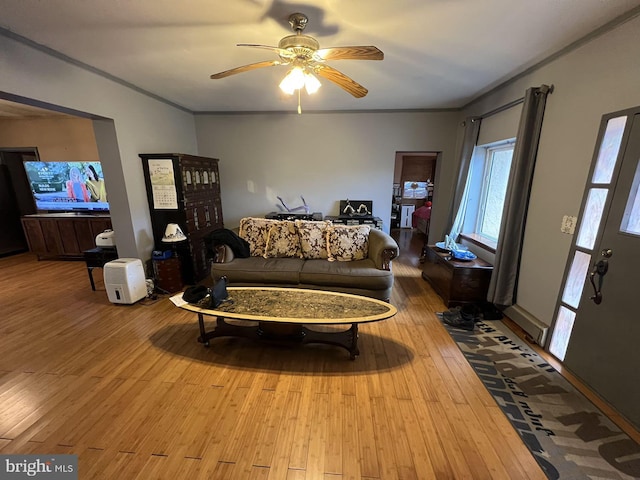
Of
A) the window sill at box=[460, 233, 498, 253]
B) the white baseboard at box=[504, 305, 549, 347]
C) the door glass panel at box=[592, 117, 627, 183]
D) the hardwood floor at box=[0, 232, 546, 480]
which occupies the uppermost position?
the door glass panel at box=[592, 117, 627, 183]

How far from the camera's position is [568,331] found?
2047mm

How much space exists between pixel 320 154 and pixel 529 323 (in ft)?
12.3

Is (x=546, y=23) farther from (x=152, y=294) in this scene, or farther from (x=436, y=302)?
(x=152, y=294)

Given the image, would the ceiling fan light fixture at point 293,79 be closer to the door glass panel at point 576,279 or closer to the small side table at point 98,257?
the door glass panel at point 576,279

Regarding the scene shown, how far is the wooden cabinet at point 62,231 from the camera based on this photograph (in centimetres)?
436

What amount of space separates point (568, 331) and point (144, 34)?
4063 mm

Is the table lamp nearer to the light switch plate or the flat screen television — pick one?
the flat screen television

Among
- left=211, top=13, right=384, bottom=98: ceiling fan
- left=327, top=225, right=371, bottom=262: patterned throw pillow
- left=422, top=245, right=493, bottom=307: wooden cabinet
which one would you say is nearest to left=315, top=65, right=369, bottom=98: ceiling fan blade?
left=211, top=13, right=384, bottom=98: ceiling fan

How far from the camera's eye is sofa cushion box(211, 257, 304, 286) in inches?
112

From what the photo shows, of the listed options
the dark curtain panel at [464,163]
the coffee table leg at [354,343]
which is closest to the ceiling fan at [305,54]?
the coffee table leg at [354,343]

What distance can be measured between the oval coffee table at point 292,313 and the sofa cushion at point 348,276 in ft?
1.56

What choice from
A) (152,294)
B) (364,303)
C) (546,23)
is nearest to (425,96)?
(546,23)

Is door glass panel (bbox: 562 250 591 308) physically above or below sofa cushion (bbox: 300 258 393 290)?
above

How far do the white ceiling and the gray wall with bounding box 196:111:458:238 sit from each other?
138 cm
